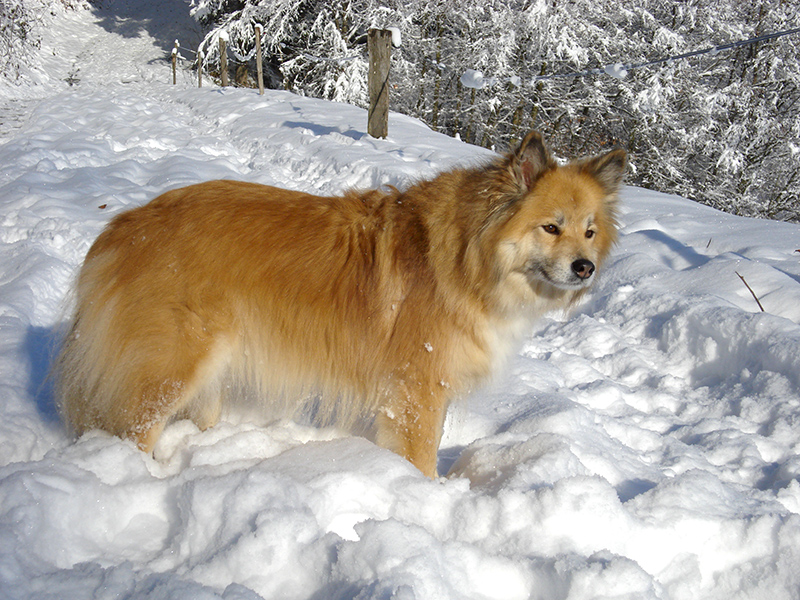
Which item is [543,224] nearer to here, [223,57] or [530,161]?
[530,161]

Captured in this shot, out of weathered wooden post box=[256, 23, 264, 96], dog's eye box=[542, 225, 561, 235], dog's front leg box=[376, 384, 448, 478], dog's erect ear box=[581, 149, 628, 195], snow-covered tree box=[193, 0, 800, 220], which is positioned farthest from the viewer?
snow-covered tree box=[193, 0, 800, 220]

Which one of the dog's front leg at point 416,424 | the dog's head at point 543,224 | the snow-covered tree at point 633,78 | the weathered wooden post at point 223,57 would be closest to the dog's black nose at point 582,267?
the dog's head at point 543,224

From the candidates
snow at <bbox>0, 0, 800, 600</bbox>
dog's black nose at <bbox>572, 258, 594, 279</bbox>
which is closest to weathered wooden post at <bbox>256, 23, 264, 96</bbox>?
snow at <bbox>0, 0, 800, 600</bbox>

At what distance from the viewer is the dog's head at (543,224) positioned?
258 cm

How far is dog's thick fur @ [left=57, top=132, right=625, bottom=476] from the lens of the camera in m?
2.39

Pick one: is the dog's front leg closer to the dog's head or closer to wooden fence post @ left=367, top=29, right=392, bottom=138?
the dog's head

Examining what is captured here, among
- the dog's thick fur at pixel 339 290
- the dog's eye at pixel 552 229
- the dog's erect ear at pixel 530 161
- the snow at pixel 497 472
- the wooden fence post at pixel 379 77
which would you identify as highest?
the wooden fence post at pixel 379 77

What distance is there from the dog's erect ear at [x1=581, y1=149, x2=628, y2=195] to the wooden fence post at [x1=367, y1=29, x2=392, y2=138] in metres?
7.18

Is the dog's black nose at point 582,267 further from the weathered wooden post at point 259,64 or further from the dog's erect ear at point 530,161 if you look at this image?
the weathered wooden post at point 259,64

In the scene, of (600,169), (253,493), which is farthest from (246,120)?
(253,493)

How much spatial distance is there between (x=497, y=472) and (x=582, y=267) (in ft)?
3.52

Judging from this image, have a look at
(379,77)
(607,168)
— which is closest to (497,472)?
(607,168)

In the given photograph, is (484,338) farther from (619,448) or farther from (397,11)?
(397,11)

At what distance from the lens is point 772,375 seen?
135 inches
